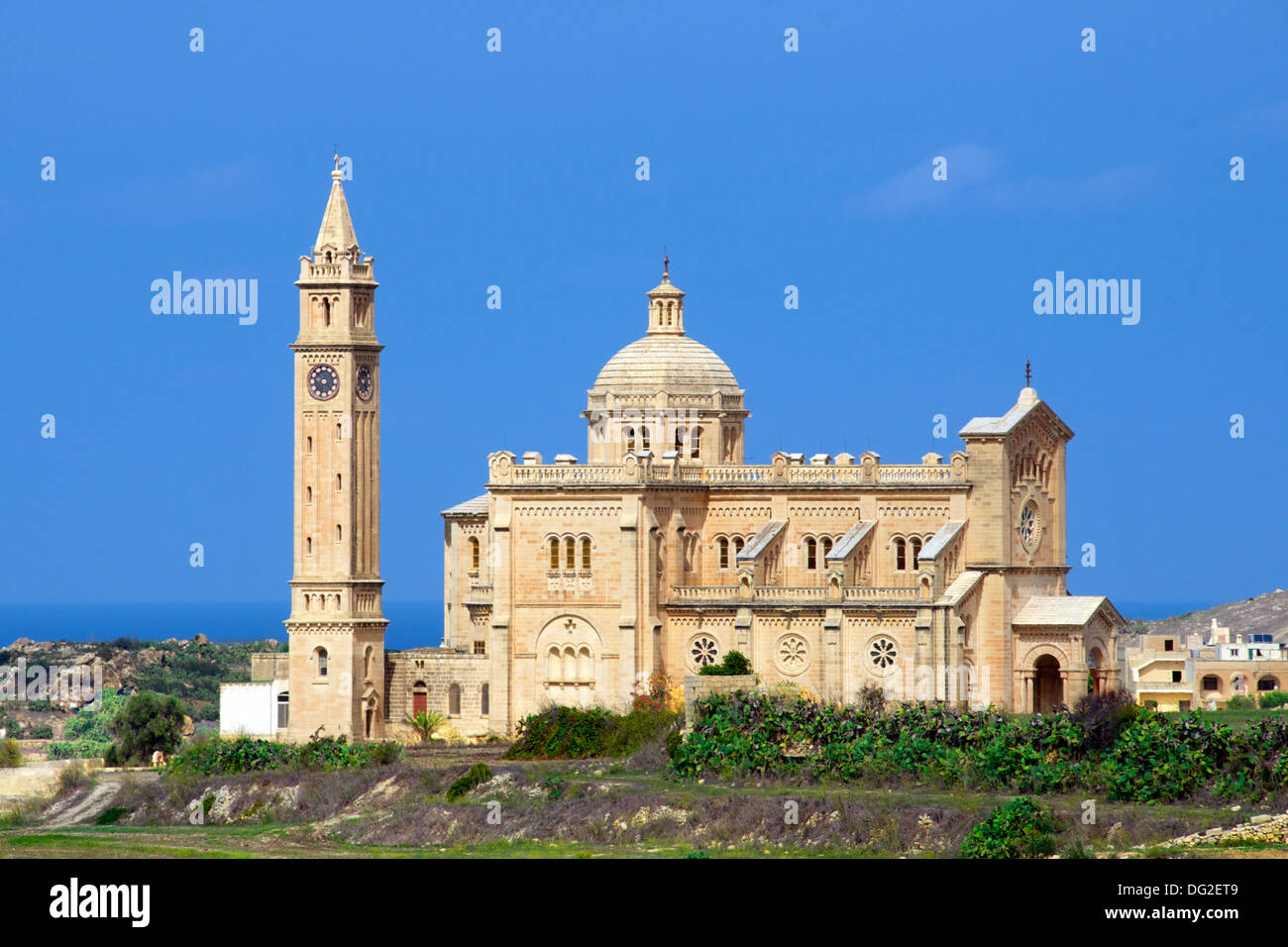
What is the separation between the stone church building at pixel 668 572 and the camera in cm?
9175

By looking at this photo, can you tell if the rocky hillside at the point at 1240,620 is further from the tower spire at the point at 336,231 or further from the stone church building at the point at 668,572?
the tower spire at the point at 336,231

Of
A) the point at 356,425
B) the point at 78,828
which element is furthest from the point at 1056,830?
the point at 356,425

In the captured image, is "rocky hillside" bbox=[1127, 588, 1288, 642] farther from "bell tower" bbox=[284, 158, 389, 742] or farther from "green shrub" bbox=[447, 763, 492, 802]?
"green shrub" bbox=[447, 763, 492, 802]

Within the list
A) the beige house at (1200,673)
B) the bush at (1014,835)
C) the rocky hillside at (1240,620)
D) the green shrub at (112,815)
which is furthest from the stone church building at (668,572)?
the rocky hillside at (1240,620)

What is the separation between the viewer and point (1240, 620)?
159125 mm

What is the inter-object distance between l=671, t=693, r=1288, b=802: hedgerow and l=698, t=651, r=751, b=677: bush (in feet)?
27.1

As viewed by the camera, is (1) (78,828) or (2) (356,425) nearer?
(1) (78,828)

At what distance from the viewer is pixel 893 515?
93.9 meters

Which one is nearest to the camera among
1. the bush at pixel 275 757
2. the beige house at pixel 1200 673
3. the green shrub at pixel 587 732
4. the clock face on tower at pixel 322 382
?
the bush at pixel 275 757

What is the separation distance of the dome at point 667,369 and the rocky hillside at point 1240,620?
55453 millimetres

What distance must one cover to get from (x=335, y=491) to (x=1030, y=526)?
944 inches
